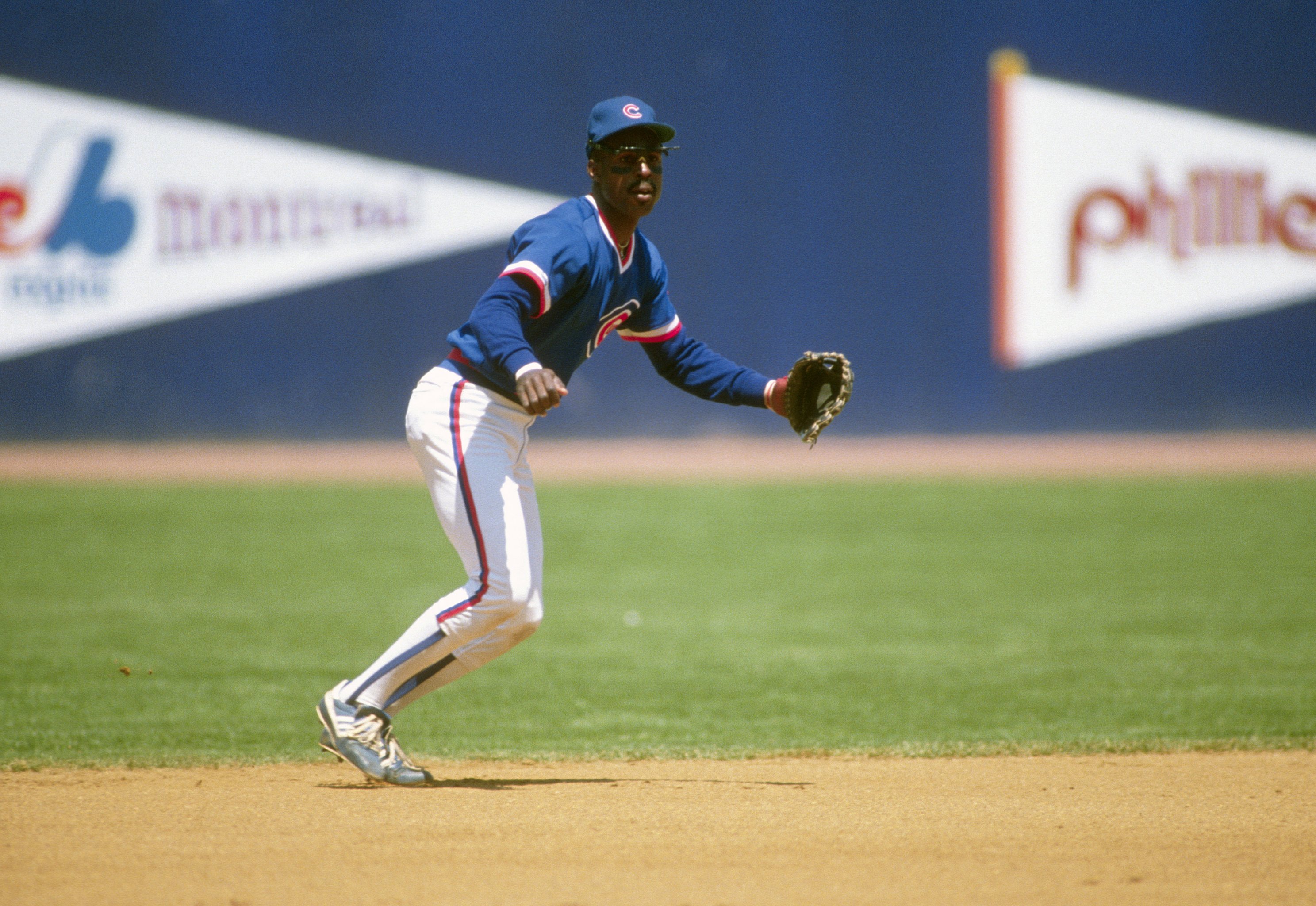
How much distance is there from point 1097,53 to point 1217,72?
152 centimetres

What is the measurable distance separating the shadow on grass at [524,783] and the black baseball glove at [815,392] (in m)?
1.09

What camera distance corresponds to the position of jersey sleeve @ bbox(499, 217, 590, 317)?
379 centimetres

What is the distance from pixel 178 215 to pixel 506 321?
13.4 m

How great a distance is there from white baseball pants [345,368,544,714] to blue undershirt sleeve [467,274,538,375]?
236 millimetres

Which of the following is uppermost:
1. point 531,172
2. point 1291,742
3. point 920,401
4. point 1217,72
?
point 1217,72

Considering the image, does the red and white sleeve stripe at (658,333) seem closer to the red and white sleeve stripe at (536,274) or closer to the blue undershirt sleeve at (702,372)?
the blue undershirt sleeve at (702,372)

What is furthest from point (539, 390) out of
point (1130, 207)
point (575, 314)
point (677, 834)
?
point (1130, 207)

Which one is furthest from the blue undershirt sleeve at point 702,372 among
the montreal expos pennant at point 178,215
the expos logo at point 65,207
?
the expos logo at point 65,207

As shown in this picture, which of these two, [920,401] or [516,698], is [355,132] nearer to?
[920,401]

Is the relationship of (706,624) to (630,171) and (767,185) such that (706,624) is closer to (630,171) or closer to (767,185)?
(630,171)

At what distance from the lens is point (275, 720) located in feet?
17.3

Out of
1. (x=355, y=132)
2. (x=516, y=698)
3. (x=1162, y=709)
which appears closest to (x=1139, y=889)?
(x=1162, y=709)

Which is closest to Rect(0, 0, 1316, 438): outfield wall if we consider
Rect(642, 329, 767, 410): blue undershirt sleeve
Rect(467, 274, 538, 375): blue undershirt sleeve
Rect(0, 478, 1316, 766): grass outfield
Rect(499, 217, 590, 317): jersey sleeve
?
Rect(0, 478, 1316, 766): grass outfield

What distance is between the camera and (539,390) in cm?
352
